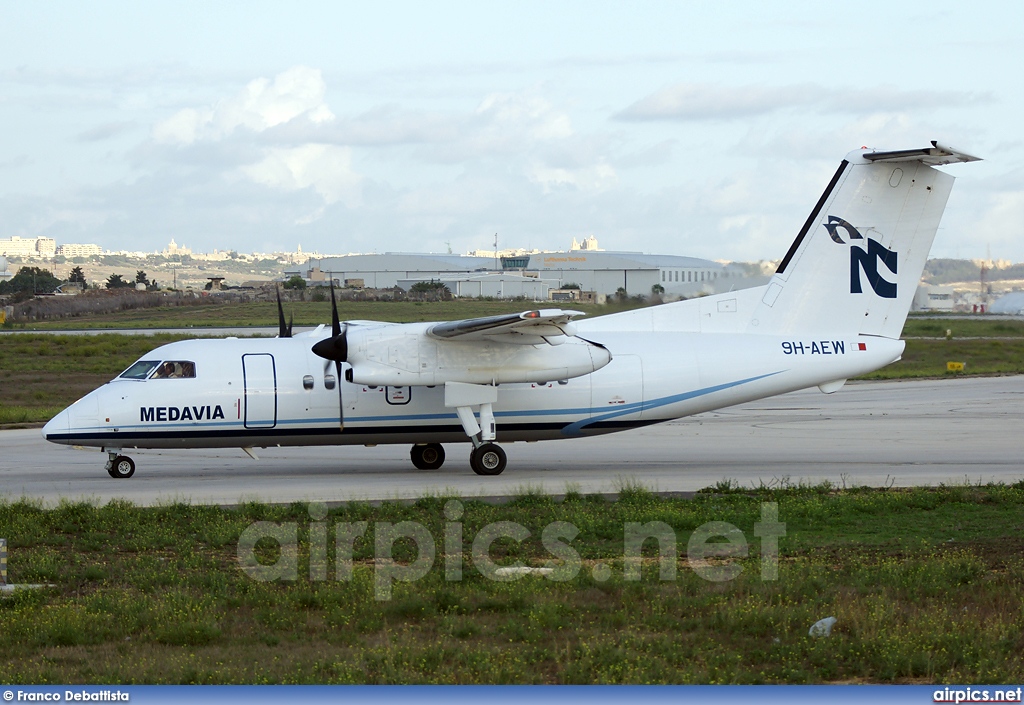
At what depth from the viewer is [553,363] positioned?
771 inches

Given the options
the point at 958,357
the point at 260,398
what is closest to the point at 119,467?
the point at 260,398

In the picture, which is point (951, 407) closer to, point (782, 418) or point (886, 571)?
point (782, 418)

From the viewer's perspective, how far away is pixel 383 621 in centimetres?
1002

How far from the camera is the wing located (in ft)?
59.1

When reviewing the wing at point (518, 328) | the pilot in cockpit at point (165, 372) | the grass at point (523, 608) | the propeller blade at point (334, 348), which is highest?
the wing at point (518, 328)

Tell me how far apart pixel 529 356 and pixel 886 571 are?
9294mm

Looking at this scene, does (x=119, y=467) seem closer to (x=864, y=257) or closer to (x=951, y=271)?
(x=864, y=257)

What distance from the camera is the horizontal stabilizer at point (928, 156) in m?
19.7

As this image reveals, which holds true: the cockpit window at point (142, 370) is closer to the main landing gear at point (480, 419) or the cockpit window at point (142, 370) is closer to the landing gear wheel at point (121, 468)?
the landing gear wheel at point (121, 468)

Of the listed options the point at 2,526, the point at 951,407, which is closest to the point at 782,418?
the point at 951,407

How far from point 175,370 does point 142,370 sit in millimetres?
612

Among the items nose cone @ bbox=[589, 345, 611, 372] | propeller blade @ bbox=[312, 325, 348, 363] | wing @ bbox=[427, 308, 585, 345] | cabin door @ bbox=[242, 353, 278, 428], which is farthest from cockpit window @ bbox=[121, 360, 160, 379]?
nose cone @ bbox=[589, 345, 611, 372]

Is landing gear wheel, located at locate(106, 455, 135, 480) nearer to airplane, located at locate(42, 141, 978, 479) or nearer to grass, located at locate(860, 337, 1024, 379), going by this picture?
airplane, located at locate(42, 141, 978, 479)

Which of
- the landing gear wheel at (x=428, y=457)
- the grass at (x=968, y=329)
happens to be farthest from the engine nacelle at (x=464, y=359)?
the grass at (x=968, y=329)
